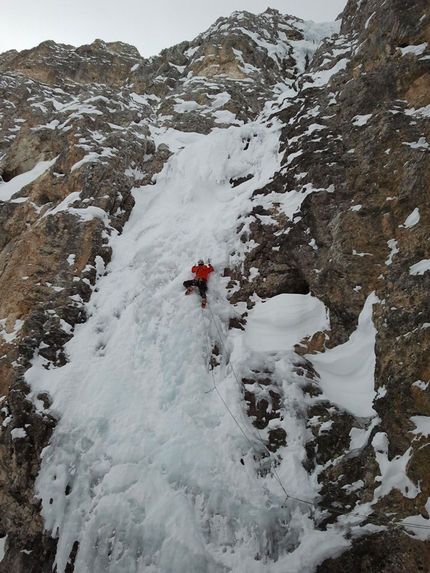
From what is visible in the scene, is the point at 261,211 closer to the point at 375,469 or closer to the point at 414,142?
the point at 414,142

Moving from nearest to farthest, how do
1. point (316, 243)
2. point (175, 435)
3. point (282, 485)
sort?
point (282, 485) < point (175, 435) < point (316, 243)

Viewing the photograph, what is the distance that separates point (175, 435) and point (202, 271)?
3179 mm

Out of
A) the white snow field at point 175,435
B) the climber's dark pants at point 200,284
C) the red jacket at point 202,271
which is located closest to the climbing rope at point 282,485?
the white snow field at point 175,435

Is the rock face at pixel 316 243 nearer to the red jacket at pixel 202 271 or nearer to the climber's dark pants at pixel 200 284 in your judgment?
the red jacket at pixel 202 271

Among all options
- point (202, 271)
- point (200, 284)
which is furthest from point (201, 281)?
point (202, 271)

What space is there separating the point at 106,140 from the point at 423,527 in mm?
12730

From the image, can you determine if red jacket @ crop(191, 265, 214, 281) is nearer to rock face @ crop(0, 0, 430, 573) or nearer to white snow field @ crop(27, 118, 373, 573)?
white snow field @ crop(27, 118, 373, 573)

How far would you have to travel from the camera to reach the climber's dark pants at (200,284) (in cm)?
696

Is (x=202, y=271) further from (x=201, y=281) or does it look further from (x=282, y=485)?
(x=282, y=485)

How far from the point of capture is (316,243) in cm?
682

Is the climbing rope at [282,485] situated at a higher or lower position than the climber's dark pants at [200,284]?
lower

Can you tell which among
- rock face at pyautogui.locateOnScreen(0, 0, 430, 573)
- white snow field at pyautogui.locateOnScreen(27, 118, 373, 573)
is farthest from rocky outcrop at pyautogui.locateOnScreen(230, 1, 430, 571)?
white snow field at pyautogui.locateOnScreen(27, 118, 373, 573)

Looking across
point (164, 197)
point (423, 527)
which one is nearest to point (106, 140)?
point (164, 197)

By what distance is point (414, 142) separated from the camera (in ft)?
20.7
